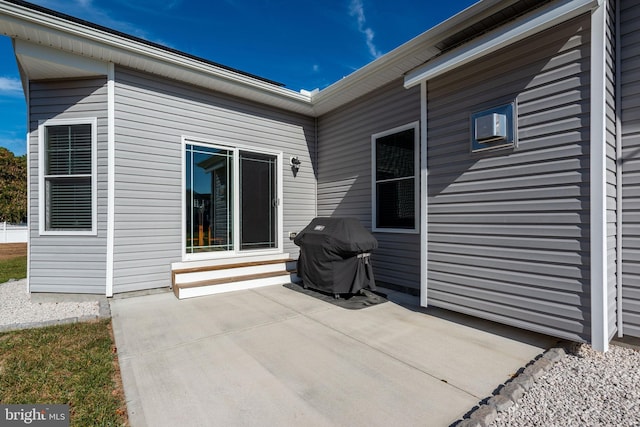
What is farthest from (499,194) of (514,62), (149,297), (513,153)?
(149,297)

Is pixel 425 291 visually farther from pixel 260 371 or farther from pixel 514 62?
pixel 514 62

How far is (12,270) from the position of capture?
22.1 feet

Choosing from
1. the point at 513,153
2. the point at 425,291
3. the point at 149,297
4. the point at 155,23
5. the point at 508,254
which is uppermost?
the point at 155,23

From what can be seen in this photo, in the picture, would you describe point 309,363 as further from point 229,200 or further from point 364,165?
point 364,165

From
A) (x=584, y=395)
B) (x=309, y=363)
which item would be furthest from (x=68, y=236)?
(x=584, y=395)

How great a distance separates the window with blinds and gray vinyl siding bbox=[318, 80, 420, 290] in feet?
12.8

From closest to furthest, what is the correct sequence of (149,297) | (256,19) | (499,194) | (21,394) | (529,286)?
(21,394)
(529,286)
(499,194)
(149,297)
(256,19)

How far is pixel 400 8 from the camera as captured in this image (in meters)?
5.93

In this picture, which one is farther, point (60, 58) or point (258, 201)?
point (258, 201)

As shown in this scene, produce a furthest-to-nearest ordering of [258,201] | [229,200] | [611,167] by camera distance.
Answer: [258,201] < [229,200] < [611,167]

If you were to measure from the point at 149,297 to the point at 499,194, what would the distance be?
461 cm

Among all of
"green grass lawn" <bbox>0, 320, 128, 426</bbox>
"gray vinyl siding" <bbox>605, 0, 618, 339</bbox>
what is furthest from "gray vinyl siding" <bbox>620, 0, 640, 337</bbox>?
"green grass lawn" <bbox>0, 320, 128, 426</bbox>

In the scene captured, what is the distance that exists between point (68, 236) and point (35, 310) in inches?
38.7

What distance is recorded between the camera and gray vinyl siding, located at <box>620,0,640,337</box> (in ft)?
8.32
